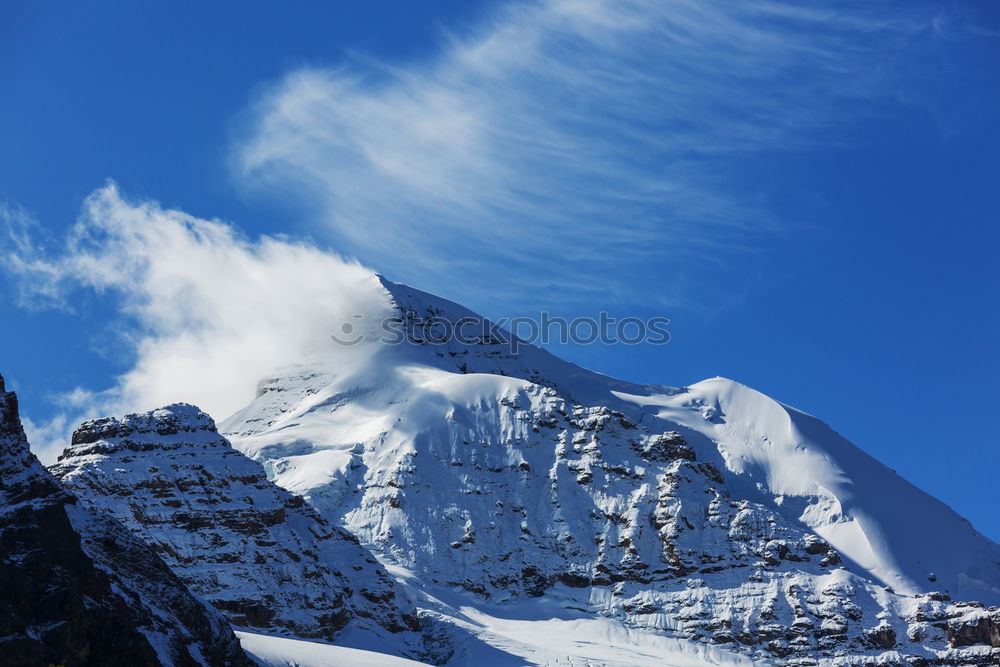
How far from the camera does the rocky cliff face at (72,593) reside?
333 ft

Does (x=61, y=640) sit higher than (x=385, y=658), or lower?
lower

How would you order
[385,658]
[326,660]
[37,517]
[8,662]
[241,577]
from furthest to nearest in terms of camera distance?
[241,577] < [385,658] < [326,660] < [37,517] < [8,662]

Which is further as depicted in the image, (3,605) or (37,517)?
(37,517)

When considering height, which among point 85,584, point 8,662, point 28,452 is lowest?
point 8,662

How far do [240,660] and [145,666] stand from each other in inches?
723

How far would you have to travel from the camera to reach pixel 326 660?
14638 cm

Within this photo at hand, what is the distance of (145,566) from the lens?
12600cm

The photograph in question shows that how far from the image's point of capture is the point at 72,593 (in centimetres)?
10512

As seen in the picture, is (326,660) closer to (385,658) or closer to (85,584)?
(385,658)

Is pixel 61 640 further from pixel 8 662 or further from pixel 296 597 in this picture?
pixel 296 597

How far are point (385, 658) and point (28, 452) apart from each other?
6284 centimetres

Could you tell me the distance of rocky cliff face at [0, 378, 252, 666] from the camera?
10162 cm

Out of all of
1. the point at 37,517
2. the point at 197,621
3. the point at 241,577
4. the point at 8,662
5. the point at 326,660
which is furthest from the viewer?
the point at 241,577

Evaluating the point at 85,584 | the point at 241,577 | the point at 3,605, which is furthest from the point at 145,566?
the point at 241,577
